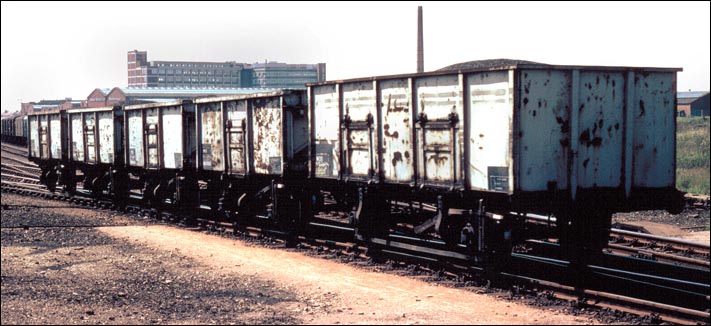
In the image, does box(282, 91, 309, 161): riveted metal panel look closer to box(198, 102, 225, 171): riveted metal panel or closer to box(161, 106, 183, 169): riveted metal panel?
box(198, 102, 225, 171): riveted metal panel

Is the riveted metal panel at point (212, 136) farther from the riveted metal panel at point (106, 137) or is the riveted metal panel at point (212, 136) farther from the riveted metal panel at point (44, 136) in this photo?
the riveted metal panel at point (44, 136)

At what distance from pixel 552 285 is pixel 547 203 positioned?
3.88 feet

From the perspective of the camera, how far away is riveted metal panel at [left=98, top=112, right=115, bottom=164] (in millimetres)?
23422

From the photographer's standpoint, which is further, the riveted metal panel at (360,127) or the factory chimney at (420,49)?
the factory chimney at (420,49)

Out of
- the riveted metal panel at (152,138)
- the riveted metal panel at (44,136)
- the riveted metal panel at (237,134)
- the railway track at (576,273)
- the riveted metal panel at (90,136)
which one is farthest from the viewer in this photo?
the riveted metal panel at (44,136)

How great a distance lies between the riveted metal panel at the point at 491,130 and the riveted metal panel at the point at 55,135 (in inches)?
793

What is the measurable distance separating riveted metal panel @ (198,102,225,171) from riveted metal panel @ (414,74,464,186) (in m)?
7.08

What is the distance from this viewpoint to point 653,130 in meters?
11.4

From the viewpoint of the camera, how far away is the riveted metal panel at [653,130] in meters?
11.3

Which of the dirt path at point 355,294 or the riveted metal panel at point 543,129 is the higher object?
the riveted metal panel at point 543,129

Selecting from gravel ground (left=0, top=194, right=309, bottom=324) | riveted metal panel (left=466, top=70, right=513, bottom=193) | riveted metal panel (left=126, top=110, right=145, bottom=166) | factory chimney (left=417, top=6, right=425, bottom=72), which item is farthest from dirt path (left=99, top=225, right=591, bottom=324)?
factory chimney (left=417, top=6, right=425, bottom=72)

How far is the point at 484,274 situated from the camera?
36.7 ft

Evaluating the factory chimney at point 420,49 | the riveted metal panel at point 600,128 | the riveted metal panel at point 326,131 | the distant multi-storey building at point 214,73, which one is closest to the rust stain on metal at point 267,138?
the riveted metal panel at point 326,131

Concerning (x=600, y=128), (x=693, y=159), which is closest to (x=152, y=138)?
(x=600, y=128)
